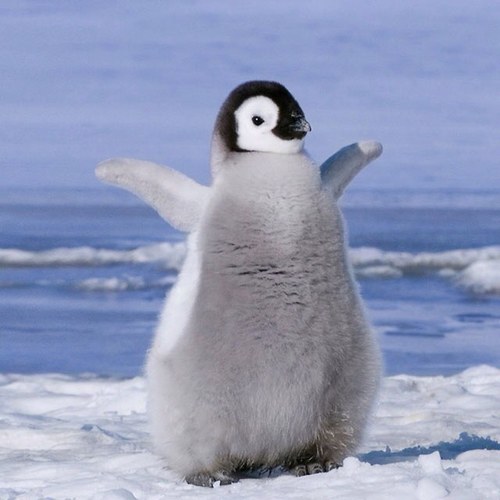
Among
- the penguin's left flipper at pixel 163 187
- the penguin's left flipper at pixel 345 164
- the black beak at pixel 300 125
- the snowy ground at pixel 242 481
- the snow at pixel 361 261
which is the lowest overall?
the snowy ground at pixel 242 481

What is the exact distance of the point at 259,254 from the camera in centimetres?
377

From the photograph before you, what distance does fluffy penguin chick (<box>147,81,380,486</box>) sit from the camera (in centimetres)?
375

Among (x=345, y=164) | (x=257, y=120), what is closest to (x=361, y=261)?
(x=345, y=164)

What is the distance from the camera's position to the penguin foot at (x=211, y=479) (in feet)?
12.7

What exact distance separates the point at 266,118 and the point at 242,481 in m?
1.09

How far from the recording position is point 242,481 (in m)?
3.91

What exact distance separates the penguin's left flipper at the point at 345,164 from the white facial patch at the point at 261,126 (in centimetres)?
26

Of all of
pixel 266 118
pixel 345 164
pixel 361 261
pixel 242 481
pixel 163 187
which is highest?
pixel 266 118

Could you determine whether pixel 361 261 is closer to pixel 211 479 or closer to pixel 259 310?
pixel 211 479

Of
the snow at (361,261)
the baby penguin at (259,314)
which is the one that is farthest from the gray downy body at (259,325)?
the snow at (361,261)

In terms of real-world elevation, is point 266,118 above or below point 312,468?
above

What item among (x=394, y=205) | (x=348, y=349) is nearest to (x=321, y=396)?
(x=348, y=349)

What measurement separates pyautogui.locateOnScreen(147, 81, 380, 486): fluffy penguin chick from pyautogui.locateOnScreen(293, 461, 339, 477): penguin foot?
0.28ft

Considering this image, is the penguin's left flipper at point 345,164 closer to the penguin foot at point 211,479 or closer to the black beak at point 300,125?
the black beak at point 300,125
